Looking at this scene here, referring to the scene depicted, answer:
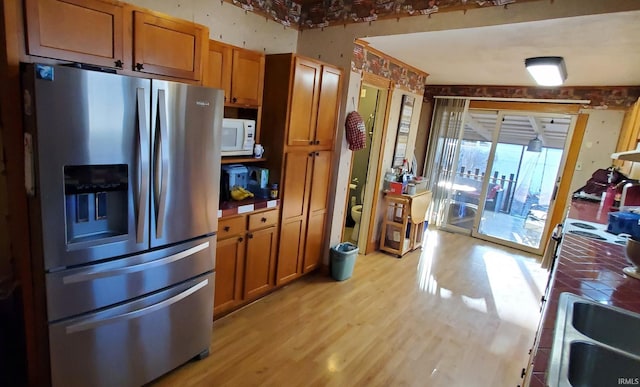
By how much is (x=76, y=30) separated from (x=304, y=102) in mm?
1653

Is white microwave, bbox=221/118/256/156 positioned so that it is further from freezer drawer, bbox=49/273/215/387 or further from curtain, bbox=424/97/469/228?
curtain, bbox=424/97/469/228

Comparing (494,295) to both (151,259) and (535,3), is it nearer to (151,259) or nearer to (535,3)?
(535,3)

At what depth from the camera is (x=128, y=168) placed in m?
1.63

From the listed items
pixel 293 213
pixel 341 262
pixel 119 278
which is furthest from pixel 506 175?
pixel 119 278

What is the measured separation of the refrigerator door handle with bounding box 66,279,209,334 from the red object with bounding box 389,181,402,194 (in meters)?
2.78

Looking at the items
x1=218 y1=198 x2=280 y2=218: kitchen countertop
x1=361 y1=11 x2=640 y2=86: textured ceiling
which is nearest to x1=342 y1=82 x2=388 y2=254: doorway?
x1=361 y1=11 x2=640 y2=86: textured ceiling

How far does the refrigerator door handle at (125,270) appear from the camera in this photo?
1.54m

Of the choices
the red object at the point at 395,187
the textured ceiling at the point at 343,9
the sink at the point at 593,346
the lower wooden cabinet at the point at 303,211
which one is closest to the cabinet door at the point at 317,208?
the lower wooden cabinet at the point at 303,211

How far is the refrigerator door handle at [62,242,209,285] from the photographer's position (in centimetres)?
154

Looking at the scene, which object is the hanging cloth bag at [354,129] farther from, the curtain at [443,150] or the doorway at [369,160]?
the curtain at [443,150]

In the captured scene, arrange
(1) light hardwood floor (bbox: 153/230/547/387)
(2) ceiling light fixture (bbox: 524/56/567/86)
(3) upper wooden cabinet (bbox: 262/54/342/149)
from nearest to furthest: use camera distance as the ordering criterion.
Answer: (1) light hardwood floor (bbox: 153/230/547/387)
(3) upper wooden cabinet (bbox: 262/54/342/149)
(2) ceiling light fixture (bbox: 524/56/567/86)

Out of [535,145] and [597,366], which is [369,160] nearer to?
[535,145]

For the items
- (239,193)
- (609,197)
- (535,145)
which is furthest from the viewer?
(535,145)

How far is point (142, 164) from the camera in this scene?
165cm
